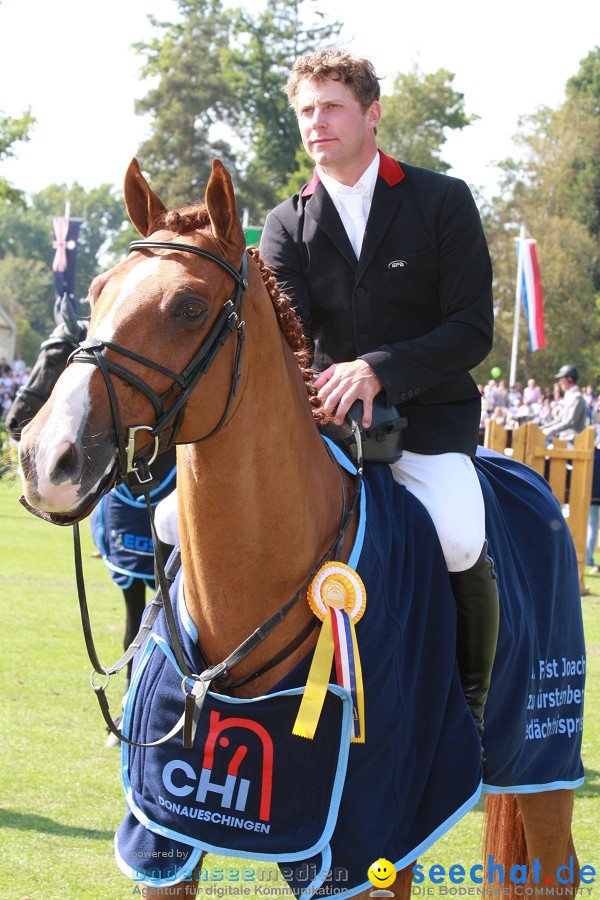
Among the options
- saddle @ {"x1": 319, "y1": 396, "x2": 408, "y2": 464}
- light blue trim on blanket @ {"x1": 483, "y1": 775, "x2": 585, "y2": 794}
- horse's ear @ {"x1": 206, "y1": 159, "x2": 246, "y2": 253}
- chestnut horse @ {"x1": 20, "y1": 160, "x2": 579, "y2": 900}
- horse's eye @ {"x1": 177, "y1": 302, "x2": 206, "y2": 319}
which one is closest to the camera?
chestnut horse @ {"x1": 20, "y1": 160, "x2": 579, "y2": 900}

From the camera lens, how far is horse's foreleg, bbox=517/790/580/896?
161 inches

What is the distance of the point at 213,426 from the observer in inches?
110

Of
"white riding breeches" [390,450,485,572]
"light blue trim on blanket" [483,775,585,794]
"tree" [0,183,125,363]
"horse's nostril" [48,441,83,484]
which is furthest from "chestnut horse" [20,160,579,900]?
"tree" [0,183,125,363]

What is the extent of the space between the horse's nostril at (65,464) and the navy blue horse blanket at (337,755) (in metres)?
0.89

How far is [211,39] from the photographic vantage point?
57969mm

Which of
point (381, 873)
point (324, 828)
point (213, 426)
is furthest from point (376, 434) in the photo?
point (381, 873)

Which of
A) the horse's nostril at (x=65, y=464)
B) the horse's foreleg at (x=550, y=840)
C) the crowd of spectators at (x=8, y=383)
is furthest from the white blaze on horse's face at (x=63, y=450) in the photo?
the crowd of spectators at (x=8, y=383)

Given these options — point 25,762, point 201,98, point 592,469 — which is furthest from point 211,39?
point 25,762

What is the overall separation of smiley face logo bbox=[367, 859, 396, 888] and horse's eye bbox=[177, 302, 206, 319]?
166 centimetres

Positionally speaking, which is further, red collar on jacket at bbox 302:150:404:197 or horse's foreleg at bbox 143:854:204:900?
red collar on jacket at bbox 302:150:404:197

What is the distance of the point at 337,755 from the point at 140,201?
1699 mm

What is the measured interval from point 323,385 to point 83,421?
1152mm

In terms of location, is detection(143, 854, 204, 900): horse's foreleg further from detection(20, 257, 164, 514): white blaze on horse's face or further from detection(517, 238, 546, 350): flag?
detection(517, 238, 546, 350): flag

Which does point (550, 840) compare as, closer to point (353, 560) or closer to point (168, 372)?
point (353, 560)
